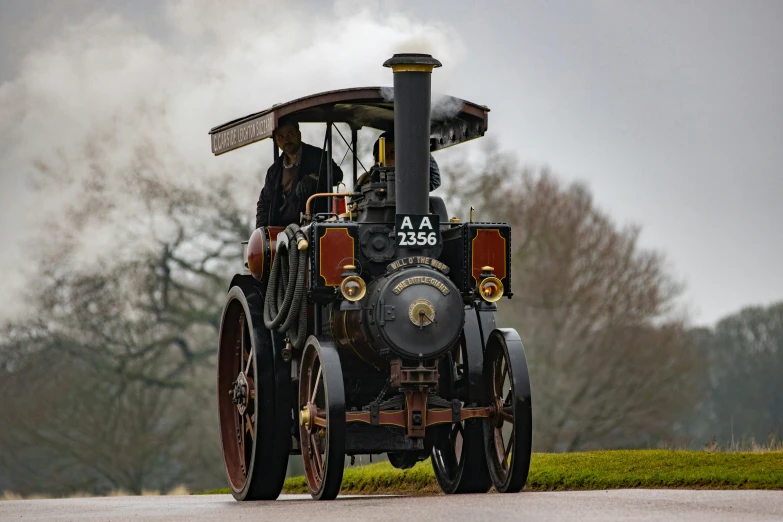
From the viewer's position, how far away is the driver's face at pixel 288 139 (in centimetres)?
1137

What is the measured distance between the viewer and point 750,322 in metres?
33.9

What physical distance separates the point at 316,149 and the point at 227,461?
262 cm

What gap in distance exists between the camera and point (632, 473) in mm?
10812

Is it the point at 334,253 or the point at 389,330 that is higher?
the point at 334,253

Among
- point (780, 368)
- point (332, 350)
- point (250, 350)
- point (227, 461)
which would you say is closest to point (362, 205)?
point (332, 350)

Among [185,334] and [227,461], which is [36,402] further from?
[227,461]

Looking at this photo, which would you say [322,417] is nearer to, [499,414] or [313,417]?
[313,417]

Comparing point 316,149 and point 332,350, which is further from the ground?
point 316,149

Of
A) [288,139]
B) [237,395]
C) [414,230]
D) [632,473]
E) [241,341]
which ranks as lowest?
[632,473]

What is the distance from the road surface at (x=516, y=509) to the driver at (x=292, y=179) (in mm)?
2625

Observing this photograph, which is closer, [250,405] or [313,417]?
[313,417]

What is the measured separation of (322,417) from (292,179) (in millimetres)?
2546

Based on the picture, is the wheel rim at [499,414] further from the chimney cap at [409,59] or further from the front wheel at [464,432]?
the chimney cap at [409,59]

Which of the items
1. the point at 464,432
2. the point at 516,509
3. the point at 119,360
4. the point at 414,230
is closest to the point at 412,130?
the point at 414,230
